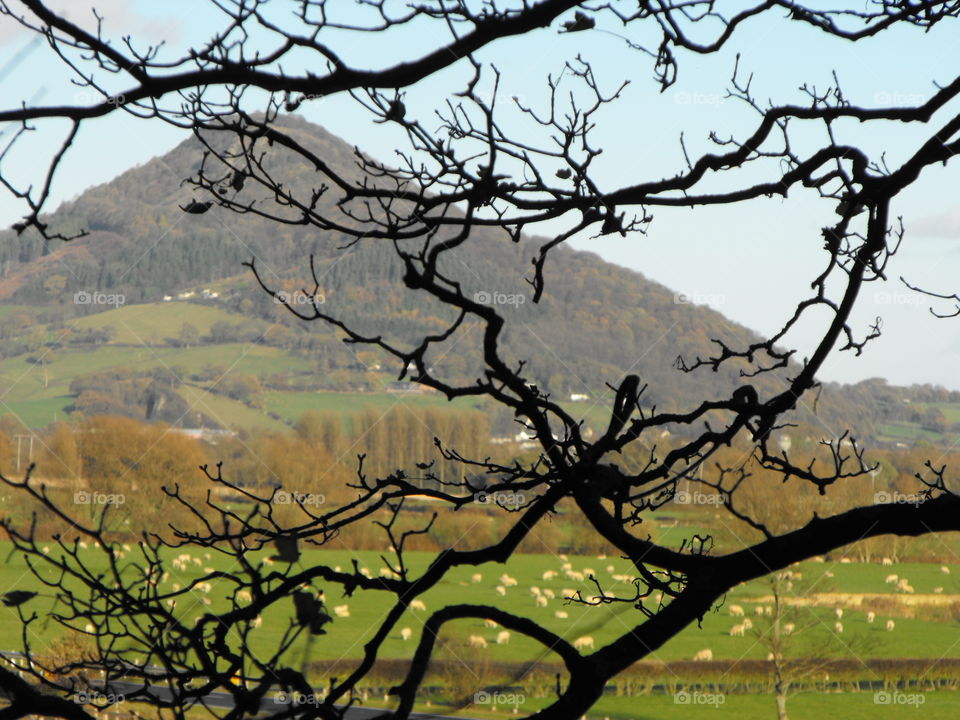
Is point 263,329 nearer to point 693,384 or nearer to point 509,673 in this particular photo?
point 693,384

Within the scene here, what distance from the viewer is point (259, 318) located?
126m

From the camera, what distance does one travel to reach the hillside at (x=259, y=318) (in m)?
99.1

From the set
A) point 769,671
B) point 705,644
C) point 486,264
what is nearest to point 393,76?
point 769,671

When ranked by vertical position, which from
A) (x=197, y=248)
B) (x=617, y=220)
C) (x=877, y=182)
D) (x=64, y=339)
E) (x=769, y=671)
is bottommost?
(x=769, y=671)

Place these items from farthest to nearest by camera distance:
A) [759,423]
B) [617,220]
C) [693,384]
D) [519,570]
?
[693,384] < [519,570] < [759,423] < [617,220]

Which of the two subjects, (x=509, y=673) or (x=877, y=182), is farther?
(x=509, y=673)

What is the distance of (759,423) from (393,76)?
1409mm

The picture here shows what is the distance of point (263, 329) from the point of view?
A: 124 metres

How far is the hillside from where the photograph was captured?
3903 inches

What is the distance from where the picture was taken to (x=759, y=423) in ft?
8.79

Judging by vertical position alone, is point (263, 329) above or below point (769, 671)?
above

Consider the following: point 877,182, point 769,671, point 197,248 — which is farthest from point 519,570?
point 197,248

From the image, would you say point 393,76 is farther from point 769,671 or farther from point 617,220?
point 769,671

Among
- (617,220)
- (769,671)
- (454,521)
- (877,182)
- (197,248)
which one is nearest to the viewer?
(617,220)
